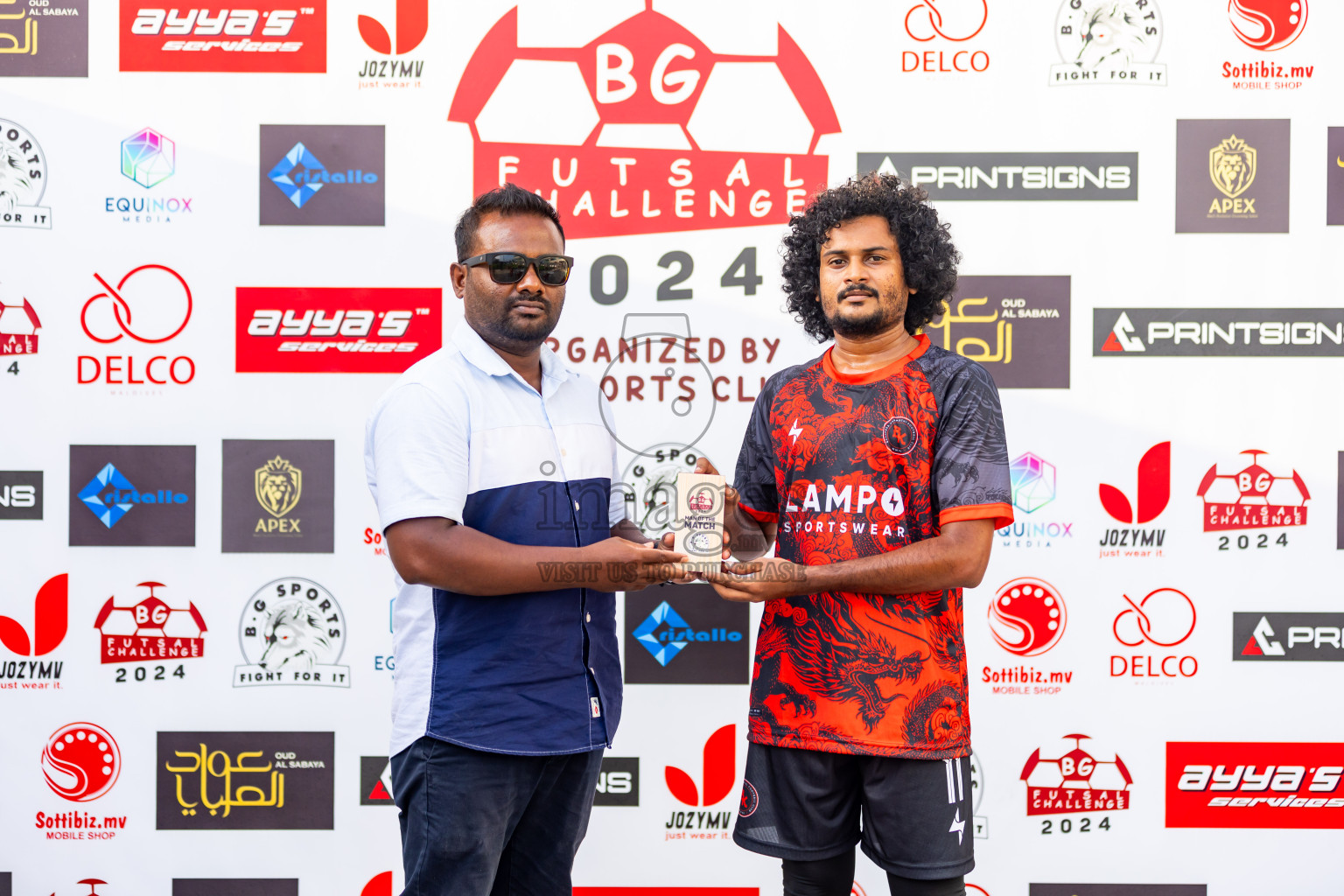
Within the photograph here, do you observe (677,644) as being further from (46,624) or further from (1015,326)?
(46,624)

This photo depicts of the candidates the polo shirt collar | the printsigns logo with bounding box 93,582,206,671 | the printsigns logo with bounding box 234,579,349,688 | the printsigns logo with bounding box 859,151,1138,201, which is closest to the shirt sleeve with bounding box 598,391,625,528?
the polo shirt collar

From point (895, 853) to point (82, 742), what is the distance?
2416mm

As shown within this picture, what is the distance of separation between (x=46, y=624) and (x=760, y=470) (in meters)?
2.23

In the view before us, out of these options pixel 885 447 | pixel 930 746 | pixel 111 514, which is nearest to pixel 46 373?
pixel 111 514

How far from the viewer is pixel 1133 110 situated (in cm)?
272

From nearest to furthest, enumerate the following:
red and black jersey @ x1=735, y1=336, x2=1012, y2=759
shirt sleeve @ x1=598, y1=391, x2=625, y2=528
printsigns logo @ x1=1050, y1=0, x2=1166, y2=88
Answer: red and black jersey @ x1=735, y1=336, x2=1012, y2=759 → shirt sleeve @ x1=598, y1=391, x2=625, y2=528 → printsigns logo @ x1=1050, y1=0, x2=1166, y2=88

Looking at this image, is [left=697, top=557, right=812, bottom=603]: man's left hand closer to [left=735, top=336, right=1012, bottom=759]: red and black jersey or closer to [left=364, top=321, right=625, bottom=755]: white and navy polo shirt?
[left=735, top=336, right=1012, bottom=759]: red and black jersey

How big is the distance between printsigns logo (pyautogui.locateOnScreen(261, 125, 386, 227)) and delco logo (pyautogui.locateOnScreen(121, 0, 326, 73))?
0.68 ft

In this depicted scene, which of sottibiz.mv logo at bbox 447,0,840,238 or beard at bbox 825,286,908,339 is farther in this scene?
sottibiz.mv logo at bbox 447,0,840,238

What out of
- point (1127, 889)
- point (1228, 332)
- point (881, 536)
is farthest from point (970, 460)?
point (1127, 889)

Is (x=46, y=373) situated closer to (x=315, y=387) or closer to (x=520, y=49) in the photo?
(x=315, y=387)

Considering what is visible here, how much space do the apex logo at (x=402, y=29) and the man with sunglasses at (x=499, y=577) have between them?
3.64 feet

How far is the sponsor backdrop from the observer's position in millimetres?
2715

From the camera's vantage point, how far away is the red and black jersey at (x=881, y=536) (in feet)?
6.01
